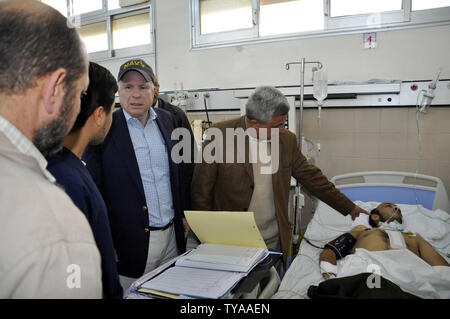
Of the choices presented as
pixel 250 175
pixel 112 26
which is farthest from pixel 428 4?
pixel 112 26

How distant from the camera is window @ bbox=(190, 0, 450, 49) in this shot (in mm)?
2963

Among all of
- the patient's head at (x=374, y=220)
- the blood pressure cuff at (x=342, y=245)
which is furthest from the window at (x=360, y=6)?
the blood pressure cuff at (x=342, y=245)

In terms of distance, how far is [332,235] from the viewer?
2.56 m

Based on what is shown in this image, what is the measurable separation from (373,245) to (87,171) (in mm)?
1944

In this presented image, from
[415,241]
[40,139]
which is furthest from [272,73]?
[40,139]

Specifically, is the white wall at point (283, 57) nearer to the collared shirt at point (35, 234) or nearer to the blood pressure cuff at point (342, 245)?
the blood pressure cuff at point (342, 245)

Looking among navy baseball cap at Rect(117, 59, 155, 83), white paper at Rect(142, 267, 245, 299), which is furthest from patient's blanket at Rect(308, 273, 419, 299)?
navy baseball cap at Rect(117, 59, 155, 83)

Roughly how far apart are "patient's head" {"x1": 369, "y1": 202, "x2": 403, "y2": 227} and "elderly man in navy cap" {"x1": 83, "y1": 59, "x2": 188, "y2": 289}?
60.3 inches

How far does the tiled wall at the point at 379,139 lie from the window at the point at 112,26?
246 cm

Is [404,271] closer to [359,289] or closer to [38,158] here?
[359,289]

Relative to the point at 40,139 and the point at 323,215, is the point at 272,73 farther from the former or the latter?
the point at 40,139

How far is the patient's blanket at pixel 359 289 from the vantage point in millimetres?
1359

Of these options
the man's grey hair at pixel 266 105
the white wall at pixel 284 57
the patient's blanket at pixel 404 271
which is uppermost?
the white wall at pixel 284 57

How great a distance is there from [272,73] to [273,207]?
1.88 m
